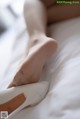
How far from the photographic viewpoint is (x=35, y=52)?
0.71m

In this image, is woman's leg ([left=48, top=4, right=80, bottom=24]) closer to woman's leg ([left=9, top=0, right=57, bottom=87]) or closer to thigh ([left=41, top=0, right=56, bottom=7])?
thigh ([left=41, top=0, right=56, bottom=7])

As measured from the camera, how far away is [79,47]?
78 centimetres

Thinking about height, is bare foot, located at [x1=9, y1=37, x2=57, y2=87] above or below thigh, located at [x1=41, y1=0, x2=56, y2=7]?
below

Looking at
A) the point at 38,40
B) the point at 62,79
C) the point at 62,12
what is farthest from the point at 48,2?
the point at 62,79

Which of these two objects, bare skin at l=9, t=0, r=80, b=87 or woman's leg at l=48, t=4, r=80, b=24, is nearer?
bare skin at l=9, t=0, r=80, b=87

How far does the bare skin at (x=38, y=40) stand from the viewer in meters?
0.69

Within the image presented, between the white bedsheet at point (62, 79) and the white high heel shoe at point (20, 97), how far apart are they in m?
0.02

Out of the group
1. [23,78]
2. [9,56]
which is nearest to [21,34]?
[9,56]

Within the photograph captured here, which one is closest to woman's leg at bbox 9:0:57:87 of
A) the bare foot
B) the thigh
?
the bare foot

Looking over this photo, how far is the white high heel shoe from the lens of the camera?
0.65 m

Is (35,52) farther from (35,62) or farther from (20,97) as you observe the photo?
(20,97)

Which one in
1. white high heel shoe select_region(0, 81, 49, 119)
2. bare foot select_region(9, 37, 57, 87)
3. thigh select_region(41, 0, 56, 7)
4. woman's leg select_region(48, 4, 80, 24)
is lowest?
white high heel shoe select_region(0, 81, 49, 119)

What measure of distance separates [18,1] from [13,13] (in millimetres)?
66

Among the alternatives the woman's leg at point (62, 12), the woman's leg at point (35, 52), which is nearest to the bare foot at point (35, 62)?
the woman's leg at point (35, 52)
